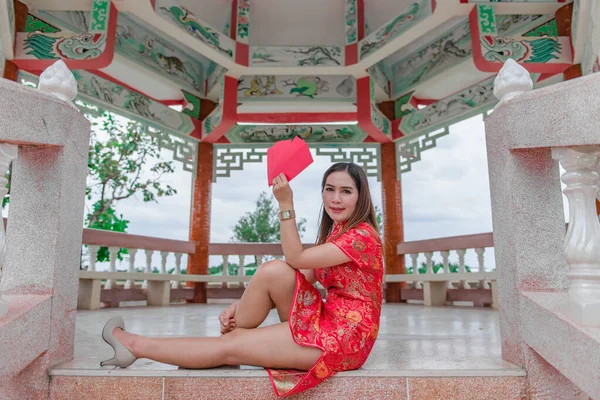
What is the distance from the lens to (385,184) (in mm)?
5672

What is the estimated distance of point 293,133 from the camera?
5.82 meters

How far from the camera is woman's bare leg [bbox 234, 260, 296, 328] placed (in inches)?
54.2

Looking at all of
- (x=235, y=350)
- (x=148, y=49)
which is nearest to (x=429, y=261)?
(x=148, y=49)

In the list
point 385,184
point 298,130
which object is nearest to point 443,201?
point 385,184

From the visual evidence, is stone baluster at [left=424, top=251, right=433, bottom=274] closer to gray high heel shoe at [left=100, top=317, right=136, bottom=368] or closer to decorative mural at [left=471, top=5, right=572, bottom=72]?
decorative mural at [left=471, top=5, right=572, bottom=72]

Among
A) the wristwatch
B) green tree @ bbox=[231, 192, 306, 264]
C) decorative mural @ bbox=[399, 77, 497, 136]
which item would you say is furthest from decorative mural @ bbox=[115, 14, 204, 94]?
green tree @ bbox=[231, 192, 306, 264]

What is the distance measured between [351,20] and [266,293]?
4.05 metres

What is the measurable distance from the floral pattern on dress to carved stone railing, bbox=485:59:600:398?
0.47 m

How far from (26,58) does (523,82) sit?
389 centimetres

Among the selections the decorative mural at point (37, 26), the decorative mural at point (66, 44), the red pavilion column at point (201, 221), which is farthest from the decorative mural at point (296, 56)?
the decorative mural at point (37, 26)

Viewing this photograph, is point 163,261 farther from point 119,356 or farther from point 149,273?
point 119,356

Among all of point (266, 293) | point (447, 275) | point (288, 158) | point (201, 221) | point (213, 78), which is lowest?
point (447, 275)

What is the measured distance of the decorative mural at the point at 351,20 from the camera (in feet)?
15.2

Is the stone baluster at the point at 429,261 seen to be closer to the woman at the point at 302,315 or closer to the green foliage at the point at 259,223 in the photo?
the woman at the point at 302,315
